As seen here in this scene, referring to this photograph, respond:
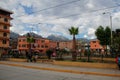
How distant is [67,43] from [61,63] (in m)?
116

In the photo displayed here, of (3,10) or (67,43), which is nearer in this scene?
(3,10)

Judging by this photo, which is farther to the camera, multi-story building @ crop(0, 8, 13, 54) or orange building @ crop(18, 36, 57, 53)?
orange building @ crop(18, 36, 57, 53)

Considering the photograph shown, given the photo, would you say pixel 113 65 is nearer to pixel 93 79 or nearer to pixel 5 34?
pixel 93 79

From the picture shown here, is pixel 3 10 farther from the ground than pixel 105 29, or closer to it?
farther from the ground

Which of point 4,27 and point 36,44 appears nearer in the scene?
point 4,27

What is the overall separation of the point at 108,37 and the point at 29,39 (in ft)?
71.0

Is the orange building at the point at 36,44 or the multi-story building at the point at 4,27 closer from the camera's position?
the multi-story building at the point at 4,27

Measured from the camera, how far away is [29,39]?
5500 cm

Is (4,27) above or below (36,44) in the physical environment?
above

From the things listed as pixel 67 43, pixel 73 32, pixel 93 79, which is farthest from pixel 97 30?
pixel 67 43

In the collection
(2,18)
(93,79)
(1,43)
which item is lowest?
(93,79)

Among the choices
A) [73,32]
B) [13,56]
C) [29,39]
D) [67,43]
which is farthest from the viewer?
[67,43]

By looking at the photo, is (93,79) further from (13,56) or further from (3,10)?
(3,10)

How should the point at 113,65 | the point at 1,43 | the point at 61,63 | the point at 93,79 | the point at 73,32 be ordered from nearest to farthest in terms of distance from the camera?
the point at 93,79 → the point at 113,65 → the point at 61,63 → the point at 73,32 → the point at 1,43
